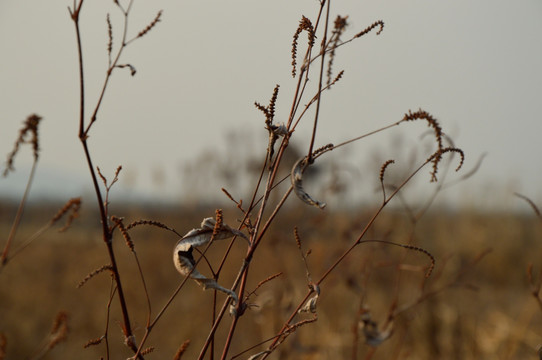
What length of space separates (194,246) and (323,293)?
2.62m

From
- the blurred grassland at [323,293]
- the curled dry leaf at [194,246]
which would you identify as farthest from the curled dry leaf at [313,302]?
the blurred grassland at [323,293]

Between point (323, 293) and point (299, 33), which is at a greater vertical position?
point (299, 33)

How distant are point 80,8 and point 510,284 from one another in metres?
8.65

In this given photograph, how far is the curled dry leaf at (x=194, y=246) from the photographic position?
31.7 inches

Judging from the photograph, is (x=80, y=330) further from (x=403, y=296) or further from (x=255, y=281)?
(x=403, y=296)

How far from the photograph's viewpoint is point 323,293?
331 centimetres

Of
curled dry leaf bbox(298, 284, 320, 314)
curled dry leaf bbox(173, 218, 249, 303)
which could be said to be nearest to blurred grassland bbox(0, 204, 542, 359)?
curled dry leaf bbox(298, 284, 320, 314)

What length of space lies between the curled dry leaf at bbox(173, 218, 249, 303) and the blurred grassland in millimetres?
843

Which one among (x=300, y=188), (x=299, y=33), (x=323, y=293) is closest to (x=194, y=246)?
(x=300, y=188)

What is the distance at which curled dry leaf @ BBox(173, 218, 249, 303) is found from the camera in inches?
31.7

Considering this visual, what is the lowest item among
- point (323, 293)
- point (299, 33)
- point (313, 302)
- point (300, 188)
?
point (323, 293)

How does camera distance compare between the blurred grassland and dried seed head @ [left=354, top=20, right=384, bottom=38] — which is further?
the blurred grassland

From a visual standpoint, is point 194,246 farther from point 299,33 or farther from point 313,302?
point 299,33

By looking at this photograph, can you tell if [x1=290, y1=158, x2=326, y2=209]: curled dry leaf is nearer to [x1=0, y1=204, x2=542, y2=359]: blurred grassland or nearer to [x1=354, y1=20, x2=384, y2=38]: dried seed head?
[x1=354, y1=20, x2=384, y2=38]: dried seed head
